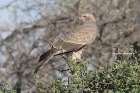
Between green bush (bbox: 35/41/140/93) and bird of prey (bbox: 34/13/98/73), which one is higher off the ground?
bird of prey (bbox: 34/13/98/73)

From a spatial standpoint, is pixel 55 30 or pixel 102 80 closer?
pixel 102 80

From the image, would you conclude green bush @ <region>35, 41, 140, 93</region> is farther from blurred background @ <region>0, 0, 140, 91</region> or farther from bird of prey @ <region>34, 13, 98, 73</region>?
blurred background @ <region>0, 0, 140, 91</region>

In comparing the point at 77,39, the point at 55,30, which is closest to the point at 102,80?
the point at 77,39

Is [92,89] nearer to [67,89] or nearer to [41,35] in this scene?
[67,89]

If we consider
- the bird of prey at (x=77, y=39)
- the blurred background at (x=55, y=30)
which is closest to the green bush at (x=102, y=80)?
the bird of prey at (x=77, y=39)

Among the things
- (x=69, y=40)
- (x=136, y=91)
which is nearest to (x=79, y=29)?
(x=69, y=40)

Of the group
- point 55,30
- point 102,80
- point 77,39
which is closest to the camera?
point 102,80

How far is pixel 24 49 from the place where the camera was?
43.9 feet

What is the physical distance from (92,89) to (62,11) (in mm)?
8899

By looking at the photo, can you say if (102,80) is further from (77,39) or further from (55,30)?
(55,30)

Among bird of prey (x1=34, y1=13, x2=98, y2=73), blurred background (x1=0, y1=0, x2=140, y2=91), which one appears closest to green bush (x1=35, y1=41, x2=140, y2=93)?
bird of prey (x1=34, y1=13, x2=98, y2=73)

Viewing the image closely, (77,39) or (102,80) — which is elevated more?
(77,39)

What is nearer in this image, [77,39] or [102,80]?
[102,80]

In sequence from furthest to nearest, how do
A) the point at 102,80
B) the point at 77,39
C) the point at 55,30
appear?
the point at 55,30
the point at 77,39
the point at 102,80
